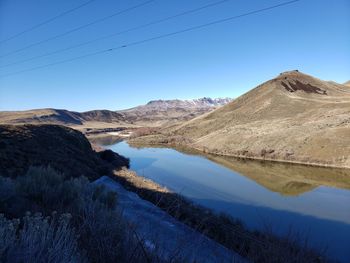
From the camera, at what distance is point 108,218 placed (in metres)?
5.87

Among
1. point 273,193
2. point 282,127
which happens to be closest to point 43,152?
point 273,193

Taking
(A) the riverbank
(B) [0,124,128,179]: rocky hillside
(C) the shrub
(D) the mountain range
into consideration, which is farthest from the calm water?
(C) the shrub

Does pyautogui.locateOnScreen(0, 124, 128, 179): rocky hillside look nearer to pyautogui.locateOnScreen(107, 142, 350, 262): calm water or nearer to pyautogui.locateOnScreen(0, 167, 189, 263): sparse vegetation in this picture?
pyautogui.locateOnScreen(107, 142, 350, 262): calm water

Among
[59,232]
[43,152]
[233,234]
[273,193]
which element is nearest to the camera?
[59,232]

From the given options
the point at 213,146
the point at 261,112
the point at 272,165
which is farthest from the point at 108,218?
the point at 261,112

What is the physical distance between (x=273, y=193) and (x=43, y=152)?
53.5 feet

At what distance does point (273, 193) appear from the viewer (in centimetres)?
2700

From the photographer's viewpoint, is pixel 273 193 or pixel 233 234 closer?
pixel 233 234

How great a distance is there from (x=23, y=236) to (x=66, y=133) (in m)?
27.9

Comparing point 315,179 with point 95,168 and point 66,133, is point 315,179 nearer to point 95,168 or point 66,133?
point 95,168

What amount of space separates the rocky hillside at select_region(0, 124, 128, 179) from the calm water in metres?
6.72

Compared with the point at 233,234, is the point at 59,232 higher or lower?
higher

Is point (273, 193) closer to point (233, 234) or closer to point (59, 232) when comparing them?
point (233, 234)

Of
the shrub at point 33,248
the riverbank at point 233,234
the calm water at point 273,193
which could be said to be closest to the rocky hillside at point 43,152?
the riverbank at point 233,234
